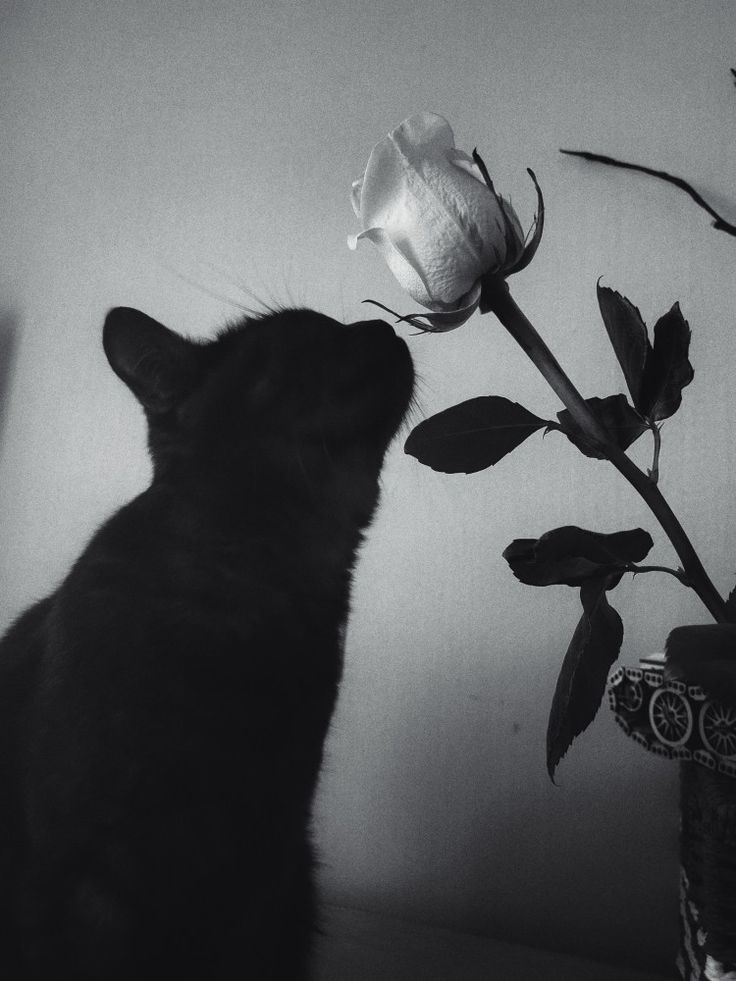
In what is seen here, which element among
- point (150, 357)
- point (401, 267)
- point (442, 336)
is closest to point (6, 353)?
point (150, 357)

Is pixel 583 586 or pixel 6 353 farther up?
pixel 6 353

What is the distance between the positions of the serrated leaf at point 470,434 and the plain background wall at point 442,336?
1.09 ft

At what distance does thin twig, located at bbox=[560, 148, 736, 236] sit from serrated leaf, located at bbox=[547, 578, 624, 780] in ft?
1.66

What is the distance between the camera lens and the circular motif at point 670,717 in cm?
36

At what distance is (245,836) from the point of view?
457 millimetres

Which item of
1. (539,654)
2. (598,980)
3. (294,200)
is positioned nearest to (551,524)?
(539,654)

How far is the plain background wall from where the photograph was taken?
0.66m

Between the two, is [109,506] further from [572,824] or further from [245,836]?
[572,824]

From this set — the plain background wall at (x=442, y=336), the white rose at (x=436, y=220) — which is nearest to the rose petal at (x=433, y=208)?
the white rose at (x=436, y=220)

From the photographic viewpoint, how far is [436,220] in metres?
0.38

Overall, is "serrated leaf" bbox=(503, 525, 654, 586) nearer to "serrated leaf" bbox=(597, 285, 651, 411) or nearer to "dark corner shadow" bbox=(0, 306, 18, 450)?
"serrated leaf" bbox=(597, 285, 651, 411)

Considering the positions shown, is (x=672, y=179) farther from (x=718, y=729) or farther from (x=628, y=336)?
(x=718, y=729)

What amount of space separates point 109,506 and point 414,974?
58cm

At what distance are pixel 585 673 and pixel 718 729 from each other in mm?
72
